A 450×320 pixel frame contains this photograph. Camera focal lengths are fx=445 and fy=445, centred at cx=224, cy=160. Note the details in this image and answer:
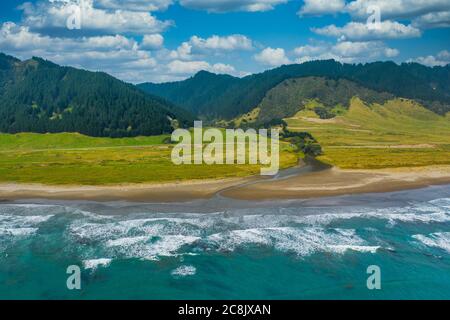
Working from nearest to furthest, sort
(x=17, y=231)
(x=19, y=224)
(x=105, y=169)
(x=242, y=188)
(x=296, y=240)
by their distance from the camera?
(x=296, y=240) → (x=17, y=231) → (x=19, y=224) → (x=242, y=188) → (x=105, y=169)

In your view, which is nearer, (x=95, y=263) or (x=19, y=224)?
(x=95, y=263)

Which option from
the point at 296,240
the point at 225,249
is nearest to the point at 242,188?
the point at 296,240

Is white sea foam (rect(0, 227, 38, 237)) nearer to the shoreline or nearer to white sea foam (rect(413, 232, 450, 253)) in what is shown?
the shoreline

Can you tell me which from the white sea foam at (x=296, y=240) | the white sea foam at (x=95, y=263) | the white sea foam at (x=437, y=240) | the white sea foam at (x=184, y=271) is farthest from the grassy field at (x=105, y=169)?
the white sea foam at (x=437, y=240)

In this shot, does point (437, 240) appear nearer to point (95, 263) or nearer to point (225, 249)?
point (225, 249)

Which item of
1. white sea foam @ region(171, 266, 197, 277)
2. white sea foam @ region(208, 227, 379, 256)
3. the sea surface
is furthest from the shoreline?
white sea foam @ region(171, 266, 197, 277)
